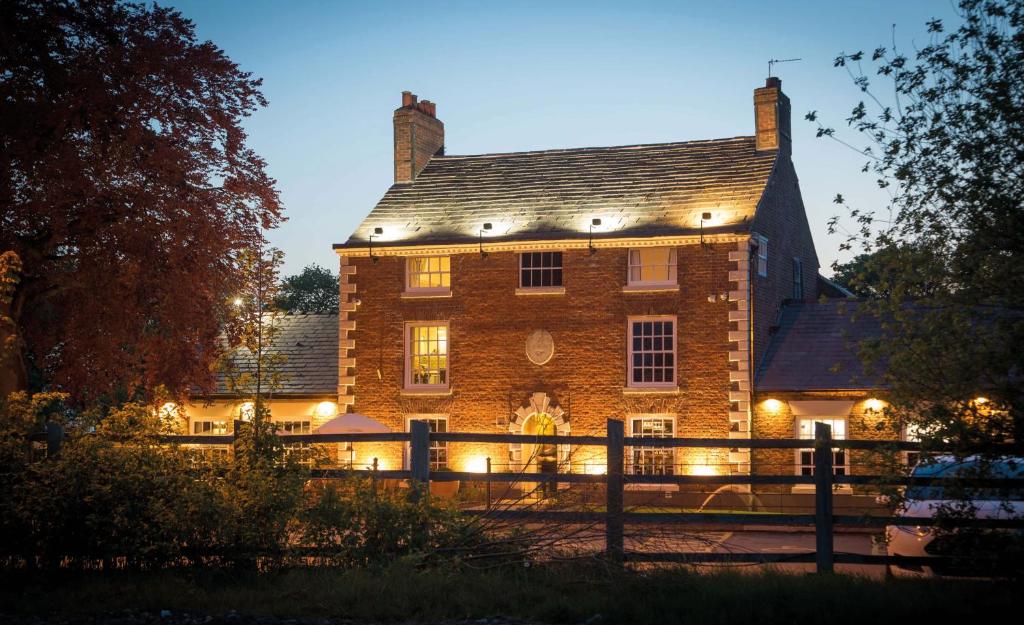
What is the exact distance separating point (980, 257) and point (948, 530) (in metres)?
2.57

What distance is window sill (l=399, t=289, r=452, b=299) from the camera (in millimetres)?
31438

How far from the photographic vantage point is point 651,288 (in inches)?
1169

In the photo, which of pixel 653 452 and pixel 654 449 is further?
pixel 654 449

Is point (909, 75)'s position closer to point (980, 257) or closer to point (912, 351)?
point (980, 257)

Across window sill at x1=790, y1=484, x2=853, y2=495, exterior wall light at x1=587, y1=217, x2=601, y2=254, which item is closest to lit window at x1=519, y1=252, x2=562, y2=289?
exterior wall light at x1=587, y1=217, x2=601, y2=254

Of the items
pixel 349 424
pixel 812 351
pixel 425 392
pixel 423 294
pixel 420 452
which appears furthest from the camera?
pixel 423 294

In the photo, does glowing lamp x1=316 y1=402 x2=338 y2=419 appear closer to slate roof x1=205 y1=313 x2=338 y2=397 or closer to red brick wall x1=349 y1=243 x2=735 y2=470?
slate roof x1=205 y1=313 x2=338 y2=397

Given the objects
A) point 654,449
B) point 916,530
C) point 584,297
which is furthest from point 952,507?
point 584,297

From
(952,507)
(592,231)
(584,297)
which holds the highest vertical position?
(592,231)

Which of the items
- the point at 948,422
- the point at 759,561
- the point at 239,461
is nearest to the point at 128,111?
the point at 239,461

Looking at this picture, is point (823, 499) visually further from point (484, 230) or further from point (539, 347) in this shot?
point (484, 230)

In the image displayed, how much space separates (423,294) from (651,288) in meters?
6.37

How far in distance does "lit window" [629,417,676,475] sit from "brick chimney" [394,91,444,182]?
10838 millimetres

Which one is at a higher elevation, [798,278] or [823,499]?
[798,278]
